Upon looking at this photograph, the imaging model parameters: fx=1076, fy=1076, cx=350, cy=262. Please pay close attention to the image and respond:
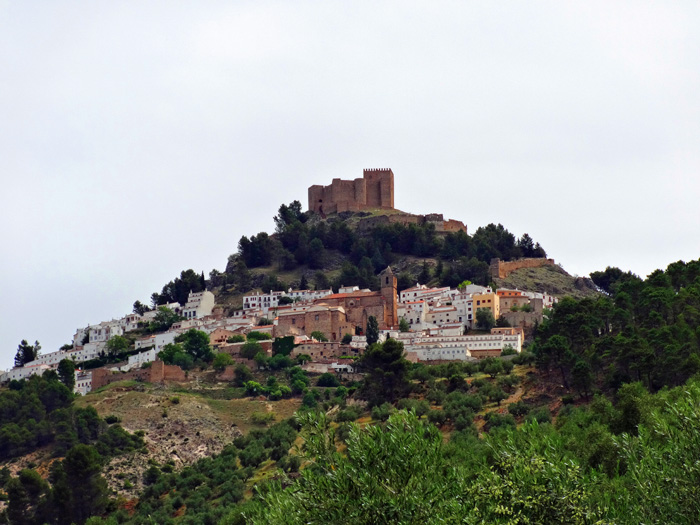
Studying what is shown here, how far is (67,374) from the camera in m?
76.2

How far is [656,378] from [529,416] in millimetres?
6039

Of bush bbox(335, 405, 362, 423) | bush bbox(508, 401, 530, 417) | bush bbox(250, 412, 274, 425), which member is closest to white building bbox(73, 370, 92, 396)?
bush bbox(250, 412, 274, 425)

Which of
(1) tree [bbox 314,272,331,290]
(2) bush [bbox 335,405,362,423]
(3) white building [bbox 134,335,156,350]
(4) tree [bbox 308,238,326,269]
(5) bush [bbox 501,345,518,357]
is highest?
(4) tree [bbox 308,238,326,269]

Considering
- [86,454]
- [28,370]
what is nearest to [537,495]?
[86,454]

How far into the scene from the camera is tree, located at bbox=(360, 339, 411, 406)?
5891cm

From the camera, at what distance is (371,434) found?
20953 millimetres

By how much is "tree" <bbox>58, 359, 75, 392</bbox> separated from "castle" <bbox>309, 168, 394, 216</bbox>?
37.0 meters

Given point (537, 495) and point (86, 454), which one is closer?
point (537, 495)

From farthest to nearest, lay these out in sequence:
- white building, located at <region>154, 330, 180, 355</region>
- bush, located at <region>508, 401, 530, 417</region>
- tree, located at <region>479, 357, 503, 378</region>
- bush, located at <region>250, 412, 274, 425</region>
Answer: white building, located at <region>154, 330, 180, 355</region>, bush, located at <region>250, 412, 274, 425</region>, tree, located at <region>479, 357, 503, 378</region>, bush, located at <region>508, 401, 530, 417</region>

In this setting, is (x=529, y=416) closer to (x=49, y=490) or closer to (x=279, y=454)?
(x=279, y=454)

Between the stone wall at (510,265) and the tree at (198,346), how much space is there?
2620 cm

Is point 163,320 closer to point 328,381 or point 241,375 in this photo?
point 241,375

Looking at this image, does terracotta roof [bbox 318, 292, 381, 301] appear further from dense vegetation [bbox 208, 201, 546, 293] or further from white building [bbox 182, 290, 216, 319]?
white building [bbox 182, 290, 216, 319]

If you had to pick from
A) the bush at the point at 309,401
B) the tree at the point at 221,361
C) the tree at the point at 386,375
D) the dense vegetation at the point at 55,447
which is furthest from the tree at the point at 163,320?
the tree at the point at 386,375
